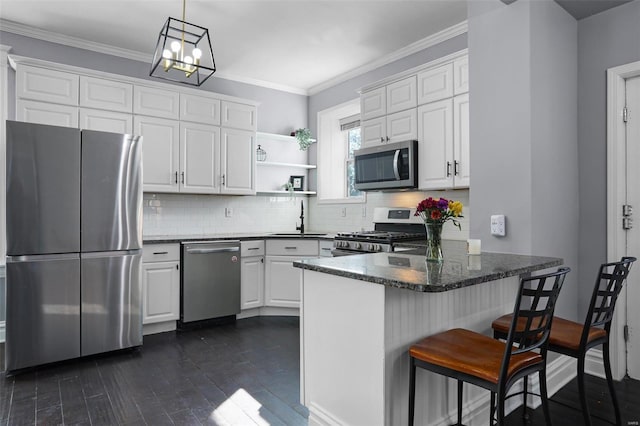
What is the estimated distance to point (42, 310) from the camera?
3.06 m

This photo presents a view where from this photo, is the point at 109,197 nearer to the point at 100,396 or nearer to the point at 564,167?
the point at 100,396

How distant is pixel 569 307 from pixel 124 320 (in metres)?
3.37

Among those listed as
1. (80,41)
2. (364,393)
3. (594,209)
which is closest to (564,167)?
(594,209)

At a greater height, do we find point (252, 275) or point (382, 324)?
point (382, 324)

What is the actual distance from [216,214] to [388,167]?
2.16 meters

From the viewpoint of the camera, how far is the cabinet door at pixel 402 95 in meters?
3.80

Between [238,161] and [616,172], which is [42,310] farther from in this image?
[616,172]

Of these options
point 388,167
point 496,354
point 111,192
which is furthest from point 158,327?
point 496,354

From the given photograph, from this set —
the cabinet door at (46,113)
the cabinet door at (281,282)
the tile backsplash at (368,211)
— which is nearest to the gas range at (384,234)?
the tile backsplash at (368,211)

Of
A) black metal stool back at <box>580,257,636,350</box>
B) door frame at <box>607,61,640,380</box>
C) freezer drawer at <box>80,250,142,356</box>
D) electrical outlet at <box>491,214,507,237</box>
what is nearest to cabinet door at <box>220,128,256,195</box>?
freezer drawer at <box>80,250,142,356</box>

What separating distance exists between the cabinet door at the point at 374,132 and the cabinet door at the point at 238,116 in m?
1.33

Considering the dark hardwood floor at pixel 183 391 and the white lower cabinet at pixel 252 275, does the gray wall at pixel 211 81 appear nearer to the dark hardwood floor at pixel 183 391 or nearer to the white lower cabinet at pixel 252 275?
the white lower cabinet at pixel 252 275

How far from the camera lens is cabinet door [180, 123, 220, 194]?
4.29 m

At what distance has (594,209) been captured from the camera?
2.83m
